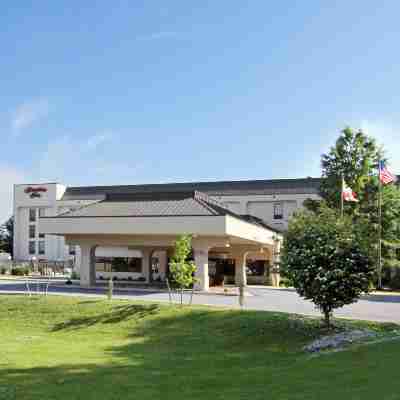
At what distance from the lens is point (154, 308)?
2595 cm

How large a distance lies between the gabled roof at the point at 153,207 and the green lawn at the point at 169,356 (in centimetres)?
1115

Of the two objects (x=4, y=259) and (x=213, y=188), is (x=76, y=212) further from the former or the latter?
(x=4, y=259)

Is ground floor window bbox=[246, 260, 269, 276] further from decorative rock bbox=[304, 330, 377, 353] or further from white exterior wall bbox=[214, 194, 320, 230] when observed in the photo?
decorative rock bbox=[304, 330, 377, 353]

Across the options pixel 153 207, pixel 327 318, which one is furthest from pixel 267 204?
pixel 327 318

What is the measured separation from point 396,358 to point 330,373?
2.10m

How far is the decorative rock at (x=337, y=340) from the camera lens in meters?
18.5

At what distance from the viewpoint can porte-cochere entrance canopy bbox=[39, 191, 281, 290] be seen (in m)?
36.7

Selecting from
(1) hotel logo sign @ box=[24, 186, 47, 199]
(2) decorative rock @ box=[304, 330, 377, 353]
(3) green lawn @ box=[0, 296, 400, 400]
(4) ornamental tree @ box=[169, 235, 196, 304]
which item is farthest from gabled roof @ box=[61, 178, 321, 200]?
(2) decorative rock @ box=[304, 330, 377, 353]

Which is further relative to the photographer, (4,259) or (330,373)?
(4,259)

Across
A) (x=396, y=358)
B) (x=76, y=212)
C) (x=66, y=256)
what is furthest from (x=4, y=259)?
(x=396, y=358)

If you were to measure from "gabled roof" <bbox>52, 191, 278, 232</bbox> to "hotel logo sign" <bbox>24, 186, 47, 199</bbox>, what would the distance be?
36.9 m

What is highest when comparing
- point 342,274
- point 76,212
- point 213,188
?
point 213,188

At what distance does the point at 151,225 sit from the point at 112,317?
12.7m

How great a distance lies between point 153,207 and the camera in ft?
133
